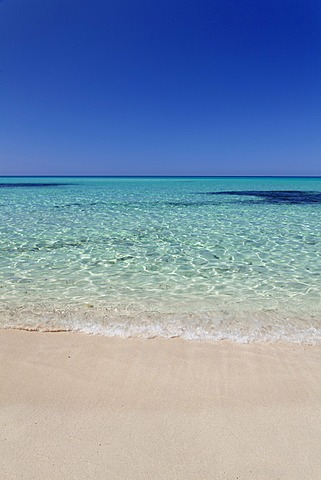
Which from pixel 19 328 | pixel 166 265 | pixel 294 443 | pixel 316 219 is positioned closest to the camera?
pixel 294 443

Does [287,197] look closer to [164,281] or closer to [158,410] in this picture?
[164,281]

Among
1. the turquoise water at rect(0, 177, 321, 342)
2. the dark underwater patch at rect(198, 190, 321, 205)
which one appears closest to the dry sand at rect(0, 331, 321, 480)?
the turquoise water at rect(0, 177, 321, 342)

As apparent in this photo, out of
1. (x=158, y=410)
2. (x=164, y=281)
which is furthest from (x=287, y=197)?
(x=158, y=410)

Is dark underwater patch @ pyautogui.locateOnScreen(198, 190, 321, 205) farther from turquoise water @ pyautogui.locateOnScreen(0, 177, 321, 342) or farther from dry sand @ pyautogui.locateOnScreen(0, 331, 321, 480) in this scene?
dry sand @ pyautogui.locateOnScreen(0, 331, 321, 480)

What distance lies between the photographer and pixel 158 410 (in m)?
2.48

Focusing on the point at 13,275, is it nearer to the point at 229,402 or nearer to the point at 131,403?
the point at 131,403

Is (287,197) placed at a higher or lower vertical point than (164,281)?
higher

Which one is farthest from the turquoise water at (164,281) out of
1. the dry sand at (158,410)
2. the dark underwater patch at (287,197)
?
the dark underwater patch at (287,197)

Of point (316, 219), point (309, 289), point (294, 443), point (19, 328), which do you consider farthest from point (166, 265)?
point (316, 219)

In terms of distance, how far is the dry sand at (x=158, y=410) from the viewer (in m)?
2.02

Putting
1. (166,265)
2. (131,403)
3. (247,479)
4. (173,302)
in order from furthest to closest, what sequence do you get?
(166,265) → (173,302) → (131,403) → (247,479)

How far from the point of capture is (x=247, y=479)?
1.94m

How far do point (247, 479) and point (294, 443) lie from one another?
458mm

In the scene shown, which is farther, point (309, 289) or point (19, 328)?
point (309, 289)
